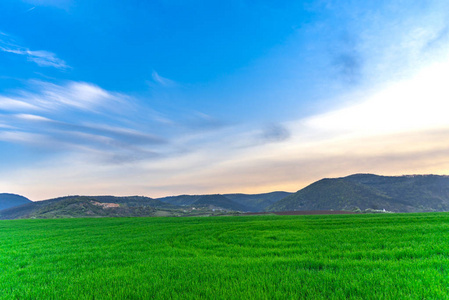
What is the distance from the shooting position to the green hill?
149 metres

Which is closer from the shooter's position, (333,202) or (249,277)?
(249,277)

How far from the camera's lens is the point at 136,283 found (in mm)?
7191

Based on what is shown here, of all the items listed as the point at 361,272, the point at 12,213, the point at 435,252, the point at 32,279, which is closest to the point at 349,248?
the point at 435,252

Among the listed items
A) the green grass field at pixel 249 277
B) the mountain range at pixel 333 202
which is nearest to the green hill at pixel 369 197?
the mountain range at pixel 333 202

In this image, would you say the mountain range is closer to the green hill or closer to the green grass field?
the green hill

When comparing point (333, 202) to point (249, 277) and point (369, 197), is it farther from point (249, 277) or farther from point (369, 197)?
point (249, 277)

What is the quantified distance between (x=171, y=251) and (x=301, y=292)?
8.29m

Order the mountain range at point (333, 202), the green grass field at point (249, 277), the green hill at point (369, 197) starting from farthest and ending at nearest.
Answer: the green hill at point (369, 197) < the mountain range at point (333, 202) < the green grass field at point (249, 277)

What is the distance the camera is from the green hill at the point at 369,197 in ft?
488

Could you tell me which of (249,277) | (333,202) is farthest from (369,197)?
(249,277)

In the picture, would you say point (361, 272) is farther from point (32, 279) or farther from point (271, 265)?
point (32, 279)

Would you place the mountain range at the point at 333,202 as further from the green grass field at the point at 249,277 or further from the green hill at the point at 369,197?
the green grass field at the point at 249,277

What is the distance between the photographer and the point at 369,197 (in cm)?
15275

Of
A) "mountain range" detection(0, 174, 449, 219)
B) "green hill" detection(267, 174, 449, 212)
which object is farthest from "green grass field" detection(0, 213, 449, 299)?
"green hill" detection(267, 174, 449, 212)
